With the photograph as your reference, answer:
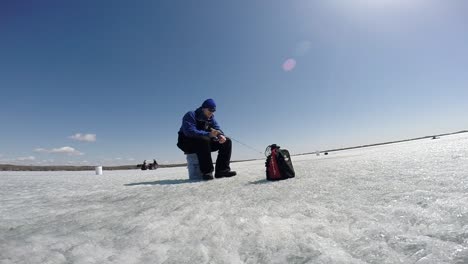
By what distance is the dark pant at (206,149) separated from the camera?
4996 mm

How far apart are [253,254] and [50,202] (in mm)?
3165

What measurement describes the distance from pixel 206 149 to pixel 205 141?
17cm

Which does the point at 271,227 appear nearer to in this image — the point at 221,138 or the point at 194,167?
the point at 221,138

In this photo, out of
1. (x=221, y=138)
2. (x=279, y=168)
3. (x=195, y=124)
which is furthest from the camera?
(x=195, y=124)

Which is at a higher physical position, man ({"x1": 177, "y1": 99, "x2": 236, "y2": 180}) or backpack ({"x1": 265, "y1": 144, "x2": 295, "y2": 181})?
man ({"x1": 177, "y1": 99, "x2": 236, "y2": 180})

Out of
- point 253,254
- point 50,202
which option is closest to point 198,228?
point 253,254

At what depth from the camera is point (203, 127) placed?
5.61m

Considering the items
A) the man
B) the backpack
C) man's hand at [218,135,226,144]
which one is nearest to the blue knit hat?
the man

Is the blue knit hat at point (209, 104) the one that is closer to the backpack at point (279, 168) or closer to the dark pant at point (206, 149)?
the dark pant at point (206, 149)

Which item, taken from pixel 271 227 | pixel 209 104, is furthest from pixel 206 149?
pixel 271 227

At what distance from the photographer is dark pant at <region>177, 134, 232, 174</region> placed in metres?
5.00

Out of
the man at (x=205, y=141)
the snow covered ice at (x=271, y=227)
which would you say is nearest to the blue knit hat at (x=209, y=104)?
the man at (x=205, y=141)

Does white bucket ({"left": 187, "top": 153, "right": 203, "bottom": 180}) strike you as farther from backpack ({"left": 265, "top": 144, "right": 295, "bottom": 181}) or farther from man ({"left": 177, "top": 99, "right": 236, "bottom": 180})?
backpack ({"left": 265, "top": 144, "right": 295, "bottom": 181})

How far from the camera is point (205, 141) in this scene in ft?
16.6
